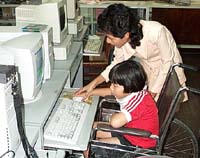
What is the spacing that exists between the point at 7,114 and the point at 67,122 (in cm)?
57

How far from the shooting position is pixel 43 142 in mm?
1646

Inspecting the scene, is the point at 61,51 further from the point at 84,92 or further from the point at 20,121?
the point at 20,121

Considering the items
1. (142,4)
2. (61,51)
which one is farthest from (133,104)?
(142,4)

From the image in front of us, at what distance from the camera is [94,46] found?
317 cm

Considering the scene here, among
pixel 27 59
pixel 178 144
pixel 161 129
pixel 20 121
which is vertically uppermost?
pixel 27 59

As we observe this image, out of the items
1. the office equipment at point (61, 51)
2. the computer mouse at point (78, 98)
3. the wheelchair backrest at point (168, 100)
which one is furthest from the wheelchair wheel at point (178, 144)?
the office equipment at point (61, 51)

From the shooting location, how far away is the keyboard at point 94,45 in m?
3.07

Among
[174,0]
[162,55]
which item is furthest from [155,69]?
[174,0]

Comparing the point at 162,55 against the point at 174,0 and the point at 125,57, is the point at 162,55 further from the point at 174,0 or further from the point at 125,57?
the point at 174,0

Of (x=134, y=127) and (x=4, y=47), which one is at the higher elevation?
(x=4, y=47)

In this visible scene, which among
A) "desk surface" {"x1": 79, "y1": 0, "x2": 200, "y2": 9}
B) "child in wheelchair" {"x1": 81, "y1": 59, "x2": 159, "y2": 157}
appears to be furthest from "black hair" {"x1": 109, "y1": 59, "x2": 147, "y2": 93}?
"desk surface" {"x1": 79, "y1": 0, "x2": 200, "y2": 9}

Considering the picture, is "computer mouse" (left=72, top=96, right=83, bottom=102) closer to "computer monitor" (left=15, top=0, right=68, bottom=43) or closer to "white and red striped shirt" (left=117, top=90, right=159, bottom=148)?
"white and red striped shirt" (left=117, top=90, right=159, bottom=148)

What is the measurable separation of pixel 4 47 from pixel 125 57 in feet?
2.88

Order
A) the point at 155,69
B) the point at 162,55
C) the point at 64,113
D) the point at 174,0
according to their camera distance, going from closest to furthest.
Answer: the point at 64,113 → the point at 162,55 → the point at 155,69 → the point at 174,0
